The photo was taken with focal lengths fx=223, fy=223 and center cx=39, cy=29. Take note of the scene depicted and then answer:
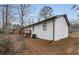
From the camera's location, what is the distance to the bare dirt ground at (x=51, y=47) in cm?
235

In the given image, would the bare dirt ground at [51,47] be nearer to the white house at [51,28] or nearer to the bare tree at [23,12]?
the white house at [51,28]

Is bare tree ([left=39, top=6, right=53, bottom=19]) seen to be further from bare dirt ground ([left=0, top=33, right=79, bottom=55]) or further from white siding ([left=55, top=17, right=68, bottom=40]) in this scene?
bare dirt ground ([left=0, top=33, right=79, bottom=55])

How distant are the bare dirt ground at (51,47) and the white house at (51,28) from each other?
0.05m

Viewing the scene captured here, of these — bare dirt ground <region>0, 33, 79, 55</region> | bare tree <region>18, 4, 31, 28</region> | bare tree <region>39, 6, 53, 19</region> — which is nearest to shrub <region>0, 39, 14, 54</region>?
bare dirt ground <region>0, 33, 79, 55</region>

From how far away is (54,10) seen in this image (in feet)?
7.71

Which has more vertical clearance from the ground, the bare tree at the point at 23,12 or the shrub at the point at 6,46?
the bare tree at the point at 23,12

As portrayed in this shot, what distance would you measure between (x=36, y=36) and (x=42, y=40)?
8cm

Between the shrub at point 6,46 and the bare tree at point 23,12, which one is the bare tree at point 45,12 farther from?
the shrub at point 6,46

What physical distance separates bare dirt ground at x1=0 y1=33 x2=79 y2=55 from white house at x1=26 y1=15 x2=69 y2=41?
0.18 feet

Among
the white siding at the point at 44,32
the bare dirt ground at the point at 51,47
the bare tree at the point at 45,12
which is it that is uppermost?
the bare tree at the point at 45,12

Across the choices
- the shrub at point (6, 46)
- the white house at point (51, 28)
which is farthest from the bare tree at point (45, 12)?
the shrub at point (6, 46)

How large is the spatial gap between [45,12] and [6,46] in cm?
55
